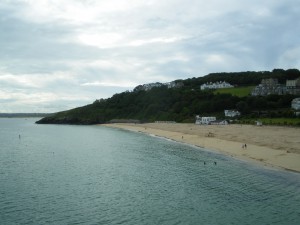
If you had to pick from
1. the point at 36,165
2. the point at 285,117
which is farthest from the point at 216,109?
the point at 36,165

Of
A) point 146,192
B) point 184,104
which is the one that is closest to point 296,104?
point 184,104

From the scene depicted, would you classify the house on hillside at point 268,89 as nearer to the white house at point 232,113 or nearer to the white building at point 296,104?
the white house at point 232,113

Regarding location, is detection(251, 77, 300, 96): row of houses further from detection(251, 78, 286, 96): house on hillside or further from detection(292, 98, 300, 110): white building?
detection(292, 98, 300, 110): white building

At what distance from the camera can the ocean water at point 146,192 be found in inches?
880

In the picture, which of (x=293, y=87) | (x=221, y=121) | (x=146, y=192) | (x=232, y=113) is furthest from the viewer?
(x=293, y=87)

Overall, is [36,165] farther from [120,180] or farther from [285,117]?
[285,117]

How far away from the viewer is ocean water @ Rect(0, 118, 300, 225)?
2236 cm

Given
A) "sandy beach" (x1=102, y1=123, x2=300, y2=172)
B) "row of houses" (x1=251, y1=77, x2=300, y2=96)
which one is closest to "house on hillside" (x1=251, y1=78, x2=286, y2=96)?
"row of houses" (x1=251, y1=77, x2=300, y2=96)

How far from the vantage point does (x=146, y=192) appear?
28750 mm

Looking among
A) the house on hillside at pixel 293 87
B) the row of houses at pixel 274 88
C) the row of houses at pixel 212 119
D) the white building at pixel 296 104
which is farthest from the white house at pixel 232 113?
the house on hillside at pixel 293 87

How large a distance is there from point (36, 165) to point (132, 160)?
12012 millimetres

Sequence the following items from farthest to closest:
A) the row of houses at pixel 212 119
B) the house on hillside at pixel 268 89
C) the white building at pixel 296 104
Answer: the house on hillside at pixel 268 89 < the row of houses at pixel 212 119 < the white building at pixel 296 104

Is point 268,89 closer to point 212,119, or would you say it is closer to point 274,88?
point 274,88

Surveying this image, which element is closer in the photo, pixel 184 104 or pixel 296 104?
pixel 296 104
